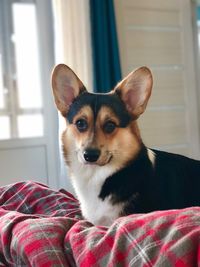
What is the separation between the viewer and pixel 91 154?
3.56 feet

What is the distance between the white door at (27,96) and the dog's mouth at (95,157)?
1827 millimetres

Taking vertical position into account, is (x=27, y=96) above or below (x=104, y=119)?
above

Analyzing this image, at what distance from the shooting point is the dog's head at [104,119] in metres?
1.11

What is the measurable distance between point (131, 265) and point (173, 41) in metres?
2.93

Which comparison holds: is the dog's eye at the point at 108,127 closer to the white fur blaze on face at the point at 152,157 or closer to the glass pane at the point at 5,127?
the white fur blaze on face at the point at 152,157

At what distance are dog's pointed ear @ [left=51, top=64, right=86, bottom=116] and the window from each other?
1715mm

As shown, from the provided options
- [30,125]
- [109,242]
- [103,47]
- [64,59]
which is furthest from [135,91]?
[30,125]

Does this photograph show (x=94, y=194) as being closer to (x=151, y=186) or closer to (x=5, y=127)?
(x=151, y=186)

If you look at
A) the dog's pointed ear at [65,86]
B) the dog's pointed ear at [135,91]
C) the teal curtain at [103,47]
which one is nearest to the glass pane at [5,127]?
the teal curtain at [103,47]

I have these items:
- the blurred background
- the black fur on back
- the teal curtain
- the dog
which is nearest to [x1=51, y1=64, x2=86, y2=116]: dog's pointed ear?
the dog

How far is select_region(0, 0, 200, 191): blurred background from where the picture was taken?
2771 mm

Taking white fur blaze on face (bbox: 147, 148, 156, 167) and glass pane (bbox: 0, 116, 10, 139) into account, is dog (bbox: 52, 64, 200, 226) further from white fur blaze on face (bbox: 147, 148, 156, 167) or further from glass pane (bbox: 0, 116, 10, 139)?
glass pane (bbox: 0, 116, 10, 139)

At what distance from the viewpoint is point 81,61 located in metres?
2.77

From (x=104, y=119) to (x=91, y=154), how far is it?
11 centimetres
